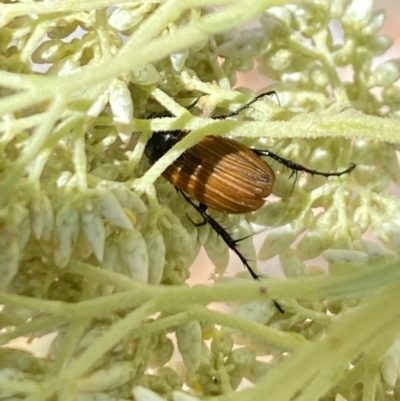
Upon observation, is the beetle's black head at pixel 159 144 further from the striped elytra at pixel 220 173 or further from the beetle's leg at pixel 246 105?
the beetle's leg at pixel 246 105

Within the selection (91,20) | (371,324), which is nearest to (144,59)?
(91,20)

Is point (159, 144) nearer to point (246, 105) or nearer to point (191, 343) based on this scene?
point (246, 105)

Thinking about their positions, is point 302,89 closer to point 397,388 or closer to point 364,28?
point 364,28

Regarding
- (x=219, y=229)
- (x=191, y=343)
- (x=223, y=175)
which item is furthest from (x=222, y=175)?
(x=191, y=343)

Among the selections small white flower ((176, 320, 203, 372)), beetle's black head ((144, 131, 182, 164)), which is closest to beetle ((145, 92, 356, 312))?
beetle's black head ((144, 131, 182, 164))

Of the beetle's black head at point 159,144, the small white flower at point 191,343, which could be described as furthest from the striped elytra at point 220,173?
the small white flower at point 191,343

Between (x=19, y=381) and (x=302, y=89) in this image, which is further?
(x=302, y=89)

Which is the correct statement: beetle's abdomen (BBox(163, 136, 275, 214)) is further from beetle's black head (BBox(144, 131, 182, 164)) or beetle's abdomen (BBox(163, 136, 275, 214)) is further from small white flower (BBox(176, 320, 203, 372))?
small white flower (BBox(176, 320, 203, 372))

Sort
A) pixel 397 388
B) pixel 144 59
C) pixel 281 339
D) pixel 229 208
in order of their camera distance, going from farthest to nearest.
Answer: pixel 229 208, pixel 397 388, pixel 281 339, pixel 144 59
